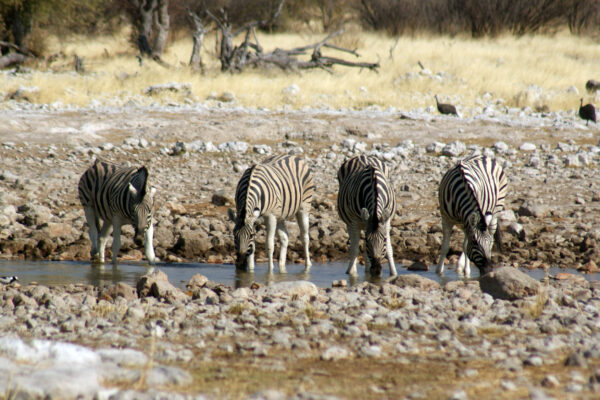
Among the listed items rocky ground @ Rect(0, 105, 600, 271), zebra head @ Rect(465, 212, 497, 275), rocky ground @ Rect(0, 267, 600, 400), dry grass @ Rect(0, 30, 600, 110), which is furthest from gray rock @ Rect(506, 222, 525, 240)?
dry grass @ Rect(0, 30, 600, 110)

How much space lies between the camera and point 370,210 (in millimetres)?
9234

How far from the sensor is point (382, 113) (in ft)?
63.3

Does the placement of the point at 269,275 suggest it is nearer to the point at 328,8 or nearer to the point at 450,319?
the point at 450,319

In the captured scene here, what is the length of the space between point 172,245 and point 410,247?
3.62 metres

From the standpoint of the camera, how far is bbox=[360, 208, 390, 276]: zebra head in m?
9.05

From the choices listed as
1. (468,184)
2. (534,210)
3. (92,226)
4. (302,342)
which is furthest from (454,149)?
(302,342)

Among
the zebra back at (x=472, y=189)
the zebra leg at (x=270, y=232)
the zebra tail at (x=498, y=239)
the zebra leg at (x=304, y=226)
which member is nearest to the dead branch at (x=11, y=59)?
the zebra leg at (x=304, y=226)

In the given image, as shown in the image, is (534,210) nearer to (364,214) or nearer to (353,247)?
(353,247)

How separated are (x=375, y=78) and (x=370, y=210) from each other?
15727 millimetres

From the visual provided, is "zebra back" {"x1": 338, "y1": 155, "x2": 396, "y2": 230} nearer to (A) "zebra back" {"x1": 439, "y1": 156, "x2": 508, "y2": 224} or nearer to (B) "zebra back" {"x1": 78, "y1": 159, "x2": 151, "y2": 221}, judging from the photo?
(A) "zebra back" {"x1": 439, "y1": 156, "x2": 508, "y2": 224}

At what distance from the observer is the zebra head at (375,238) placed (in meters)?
9.05

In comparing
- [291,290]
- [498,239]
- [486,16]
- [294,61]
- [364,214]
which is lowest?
[498,239]

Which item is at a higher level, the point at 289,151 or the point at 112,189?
the point at 112,189

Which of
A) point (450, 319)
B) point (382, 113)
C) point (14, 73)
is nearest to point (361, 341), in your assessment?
Result: point (450, 319)
